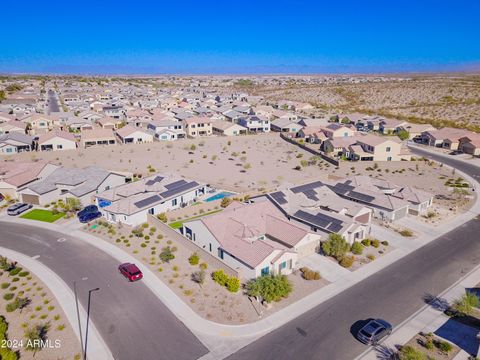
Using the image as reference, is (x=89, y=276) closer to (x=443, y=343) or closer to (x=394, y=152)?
(x=443, y=343)

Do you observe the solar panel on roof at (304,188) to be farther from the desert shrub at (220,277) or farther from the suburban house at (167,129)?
the suburban house at (167,129)

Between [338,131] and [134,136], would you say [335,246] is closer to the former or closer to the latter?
[338,131]

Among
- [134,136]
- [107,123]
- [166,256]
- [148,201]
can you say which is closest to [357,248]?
[166,256]

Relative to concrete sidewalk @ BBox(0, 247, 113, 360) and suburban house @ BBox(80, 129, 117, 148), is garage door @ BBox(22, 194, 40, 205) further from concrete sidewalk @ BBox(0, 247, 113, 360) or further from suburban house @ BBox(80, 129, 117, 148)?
suburban house @ BBox(80, 129, 117, 148)

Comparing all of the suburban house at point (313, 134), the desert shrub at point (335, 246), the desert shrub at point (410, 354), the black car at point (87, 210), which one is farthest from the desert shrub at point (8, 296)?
the suburban house at point (313, 134)

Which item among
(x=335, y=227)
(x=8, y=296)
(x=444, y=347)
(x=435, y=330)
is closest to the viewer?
(x=444, y=347)

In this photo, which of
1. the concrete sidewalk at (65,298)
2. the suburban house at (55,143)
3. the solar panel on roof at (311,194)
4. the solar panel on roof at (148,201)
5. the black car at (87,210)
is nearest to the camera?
the concrete sidewalk at (65,298)
